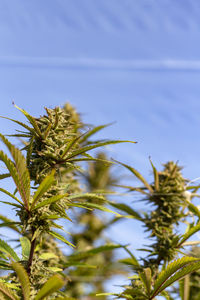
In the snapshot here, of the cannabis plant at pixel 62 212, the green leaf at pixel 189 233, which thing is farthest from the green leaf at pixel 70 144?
the green leaf at pixel 189 233

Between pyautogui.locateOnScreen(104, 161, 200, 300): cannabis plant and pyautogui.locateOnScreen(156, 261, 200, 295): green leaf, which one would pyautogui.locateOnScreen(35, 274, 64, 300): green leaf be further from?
pyautogui.locateOnScreen(104, 161, 200, 300): cannabis plant

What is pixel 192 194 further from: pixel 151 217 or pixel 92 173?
pixel 92 173

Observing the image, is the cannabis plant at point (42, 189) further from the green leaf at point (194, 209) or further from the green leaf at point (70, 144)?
the green leaf at point (194, 209)

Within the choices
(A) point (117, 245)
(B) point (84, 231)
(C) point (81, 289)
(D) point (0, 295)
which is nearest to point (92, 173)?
(B) point (84, 231)

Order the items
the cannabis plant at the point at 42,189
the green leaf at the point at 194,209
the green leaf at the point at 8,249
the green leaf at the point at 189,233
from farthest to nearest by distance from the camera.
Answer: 1. the green leaf at the point at 194,209
2. the green leaf at the point at 189,233
3. the green leaf at the point at 8,249
4. the cannabis plant at the point at 42,189

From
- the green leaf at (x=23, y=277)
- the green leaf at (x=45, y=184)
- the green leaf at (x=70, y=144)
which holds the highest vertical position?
the green leaf at (x=70, y=144)

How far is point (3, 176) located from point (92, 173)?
4012 millimetres

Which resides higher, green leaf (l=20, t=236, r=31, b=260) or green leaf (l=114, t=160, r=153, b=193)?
green leaf (l=114, t=160, r=153, b=193)

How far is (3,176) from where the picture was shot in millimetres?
2023

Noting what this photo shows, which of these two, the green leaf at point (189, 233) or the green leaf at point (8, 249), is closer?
the green leaf at point (8, 249)

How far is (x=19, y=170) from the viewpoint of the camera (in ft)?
5.24

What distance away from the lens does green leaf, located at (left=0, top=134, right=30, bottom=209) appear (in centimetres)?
150

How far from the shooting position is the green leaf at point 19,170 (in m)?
1.50

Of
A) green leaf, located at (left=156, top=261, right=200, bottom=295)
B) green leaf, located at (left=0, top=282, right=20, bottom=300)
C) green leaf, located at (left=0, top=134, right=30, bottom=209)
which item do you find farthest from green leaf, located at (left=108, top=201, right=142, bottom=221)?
green leaf, located at (left=0, top=282, right=20, bottom=300)
